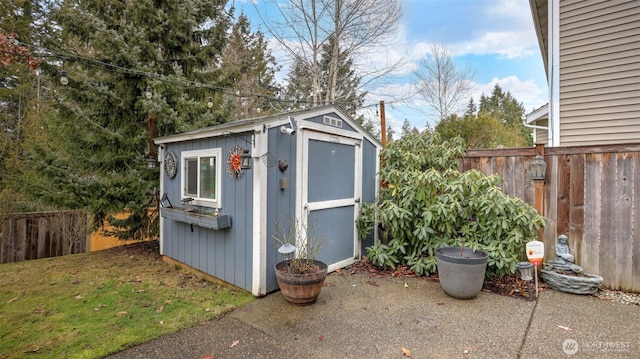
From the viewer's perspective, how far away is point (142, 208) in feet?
17.9

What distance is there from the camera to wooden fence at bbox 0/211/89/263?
5.87 m

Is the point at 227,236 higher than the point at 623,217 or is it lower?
lower

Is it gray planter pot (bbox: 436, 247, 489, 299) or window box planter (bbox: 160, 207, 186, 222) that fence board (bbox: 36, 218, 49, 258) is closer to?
window box planter (bbox: 160, 207, 186, 222)

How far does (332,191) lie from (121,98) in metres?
4.05

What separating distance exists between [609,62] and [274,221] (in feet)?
15.7

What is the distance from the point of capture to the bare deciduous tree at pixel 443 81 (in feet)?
43.4

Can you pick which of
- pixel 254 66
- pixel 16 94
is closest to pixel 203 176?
pixel 254 66

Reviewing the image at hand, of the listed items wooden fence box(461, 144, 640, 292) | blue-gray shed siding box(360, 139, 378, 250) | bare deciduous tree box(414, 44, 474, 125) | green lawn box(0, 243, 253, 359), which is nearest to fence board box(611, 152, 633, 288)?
wooden fence box(461, 144, 640, 292)

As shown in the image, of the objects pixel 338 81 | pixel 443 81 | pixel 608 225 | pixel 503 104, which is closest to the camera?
pixel 608 225

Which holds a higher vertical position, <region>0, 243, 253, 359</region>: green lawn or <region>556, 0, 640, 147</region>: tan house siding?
<region>556, 0, 640, 147</region>: tan house siding

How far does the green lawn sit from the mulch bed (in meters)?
1.67

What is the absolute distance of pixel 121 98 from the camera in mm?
5188

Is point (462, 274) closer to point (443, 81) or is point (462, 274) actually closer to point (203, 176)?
point (203, 176)

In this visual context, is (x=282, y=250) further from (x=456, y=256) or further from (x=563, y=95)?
(x=563, y=95)
